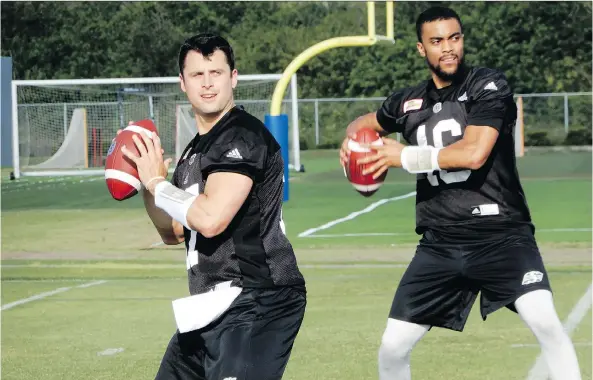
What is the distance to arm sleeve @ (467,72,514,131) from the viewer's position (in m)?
5.87

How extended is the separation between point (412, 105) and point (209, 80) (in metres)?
1.87

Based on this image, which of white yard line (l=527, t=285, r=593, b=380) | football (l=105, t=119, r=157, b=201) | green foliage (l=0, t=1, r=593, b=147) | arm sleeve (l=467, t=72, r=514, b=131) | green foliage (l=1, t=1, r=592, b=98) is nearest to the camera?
football (l=105, t=119, r=157, b=201)

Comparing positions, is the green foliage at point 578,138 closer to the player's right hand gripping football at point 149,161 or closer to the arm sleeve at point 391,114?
the arm sleeve at point 391,114

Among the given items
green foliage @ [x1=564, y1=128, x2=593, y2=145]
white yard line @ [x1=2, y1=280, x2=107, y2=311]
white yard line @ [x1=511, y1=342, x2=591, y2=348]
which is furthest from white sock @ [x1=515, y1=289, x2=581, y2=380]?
green foliage @ [x1=564, y1=128, x2=593, y2=145]

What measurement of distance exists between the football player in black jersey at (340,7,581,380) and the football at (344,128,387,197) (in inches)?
2.2

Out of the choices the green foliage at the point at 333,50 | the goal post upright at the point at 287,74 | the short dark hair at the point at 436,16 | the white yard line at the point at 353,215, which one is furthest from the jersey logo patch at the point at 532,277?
the green foliage at the point at 333,50

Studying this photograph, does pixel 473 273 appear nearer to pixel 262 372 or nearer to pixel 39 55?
pixel 262 372

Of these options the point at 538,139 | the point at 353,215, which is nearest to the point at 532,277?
the point at 353,215

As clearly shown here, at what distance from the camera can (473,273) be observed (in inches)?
238

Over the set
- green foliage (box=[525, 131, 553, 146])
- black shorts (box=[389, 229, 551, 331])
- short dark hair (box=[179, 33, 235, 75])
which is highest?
short dark hair (box=[179, 33, 235, 75])

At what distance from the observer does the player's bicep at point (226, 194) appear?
4.46m

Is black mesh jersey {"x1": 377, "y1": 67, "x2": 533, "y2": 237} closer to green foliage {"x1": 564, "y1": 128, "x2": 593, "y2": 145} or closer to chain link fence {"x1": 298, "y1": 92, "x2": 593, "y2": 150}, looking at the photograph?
chain link fence {"x1": 298, "y1": 92, "x2": 593, "y2": 150}

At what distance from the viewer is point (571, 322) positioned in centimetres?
923

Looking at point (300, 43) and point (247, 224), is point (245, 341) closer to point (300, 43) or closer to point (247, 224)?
point (247, 224)
